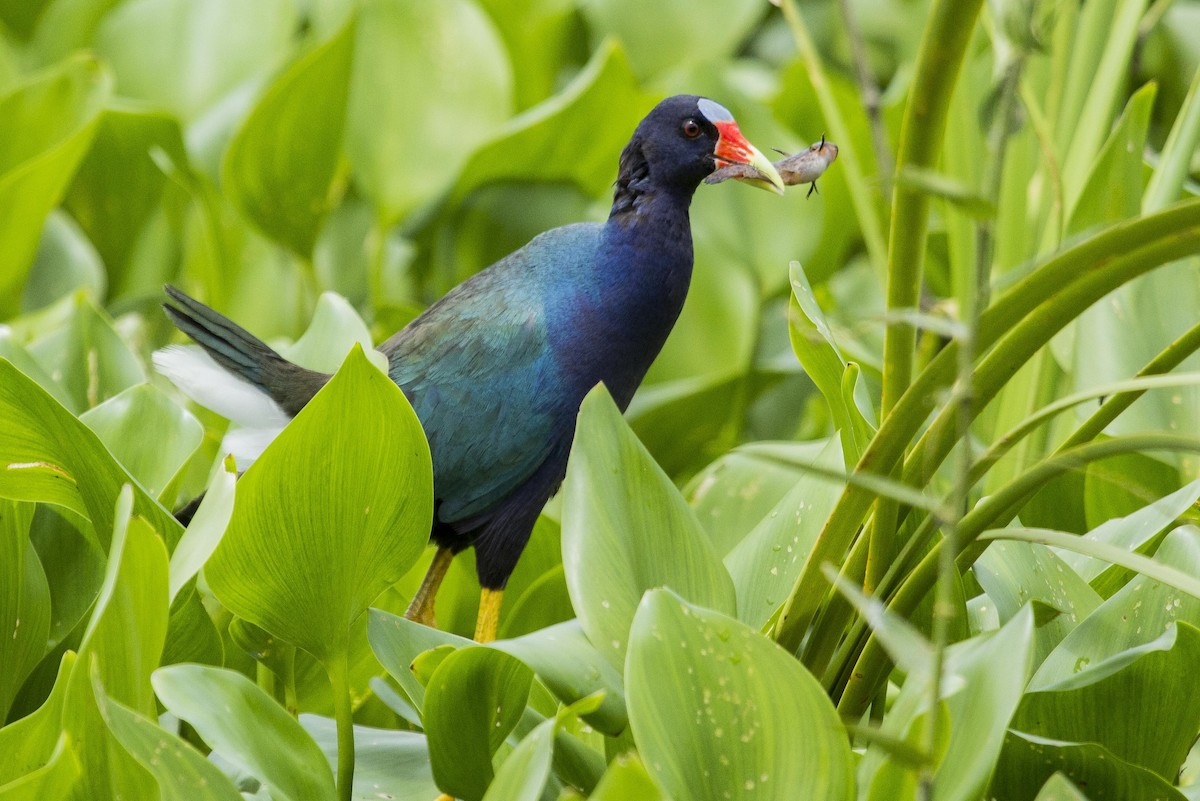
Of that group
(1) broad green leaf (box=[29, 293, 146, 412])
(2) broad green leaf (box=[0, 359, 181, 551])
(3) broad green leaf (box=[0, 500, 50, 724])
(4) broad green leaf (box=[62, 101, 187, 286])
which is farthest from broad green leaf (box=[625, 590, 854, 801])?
(4) broad green leaf (box=[62, 101, 187, 286])

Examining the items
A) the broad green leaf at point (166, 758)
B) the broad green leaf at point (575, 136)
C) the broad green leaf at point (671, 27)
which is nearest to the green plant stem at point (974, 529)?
the broad green leaf at point (166, 758)

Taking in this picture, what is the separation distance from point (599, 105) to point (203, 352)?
0.77 m

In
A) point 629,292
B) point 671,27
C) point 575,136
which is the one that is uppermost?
point 671,27

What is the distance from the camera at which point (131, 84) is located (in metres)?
2.37

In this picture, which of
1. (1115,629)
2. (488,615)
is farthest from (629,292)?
(1115,629)

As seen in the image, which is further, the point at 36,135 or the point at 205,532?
the point at 36,135

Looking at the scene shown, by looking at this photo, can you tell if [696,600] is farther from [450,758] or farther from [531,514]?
[531,514]

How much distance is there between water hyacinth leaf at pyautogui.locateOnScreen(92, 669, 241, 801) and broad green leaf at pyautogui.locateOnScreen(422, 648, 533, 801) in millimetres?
146

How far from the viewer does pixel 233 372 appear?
1.38m

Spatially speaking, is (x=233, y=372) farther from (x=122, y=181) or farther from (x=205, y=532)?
(x=122, y=181)

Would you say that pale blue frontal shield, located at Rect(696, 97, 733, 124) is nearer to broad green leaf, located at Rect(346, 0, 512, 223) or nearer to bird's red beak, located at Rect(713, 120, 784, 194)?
bird's red beak, located at Rect(713, 120, 784, 194)

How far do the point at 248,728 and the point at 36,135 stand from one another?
4.75 ft

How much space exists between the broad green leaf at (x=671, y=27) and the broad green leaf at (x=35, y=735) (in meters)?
1.94

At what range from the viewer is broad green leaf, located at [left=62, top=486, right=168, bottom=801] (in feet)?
2.41
